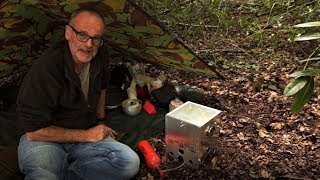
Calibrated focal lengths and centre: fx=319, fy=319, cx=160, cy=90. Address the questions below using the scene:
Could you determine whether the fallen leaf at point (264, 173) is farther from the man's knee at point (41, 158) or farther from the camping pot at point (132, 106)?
the man's knee at point (41, 158)

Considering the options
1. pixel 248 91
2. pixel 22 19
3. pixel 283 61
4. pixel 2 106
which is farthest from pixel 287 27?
pixel 2 106

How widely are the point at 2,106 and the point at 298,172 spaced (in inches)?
104

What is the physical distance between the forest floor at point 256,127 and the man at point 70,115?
0.39 m

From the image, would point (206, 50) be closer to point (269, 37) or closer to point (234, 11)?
point (269, 37)

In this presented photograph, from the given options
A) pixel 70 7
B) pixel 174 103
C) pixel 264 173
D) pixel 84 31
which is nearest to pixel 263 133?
pixel 264 173

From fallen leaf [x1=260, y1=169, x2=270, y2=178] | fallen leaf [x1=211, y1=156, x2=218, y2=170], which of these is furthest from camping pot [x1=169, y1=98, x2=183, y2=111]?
fallen leaf [x1=260, y1=169, x2=270, y2=178]

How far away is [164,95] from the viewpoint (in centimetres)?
306

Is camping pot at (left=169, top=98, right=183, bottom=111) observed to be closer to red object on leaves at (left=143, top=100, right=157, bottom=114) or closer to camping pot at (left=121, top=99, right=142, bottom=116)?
red object on leaves at (left=143, top=100, right=157, bottom=114)

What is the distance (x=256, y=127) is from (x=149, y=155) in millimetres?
1018

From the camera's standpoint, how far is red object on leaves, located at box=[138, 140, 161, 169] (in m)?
2.38

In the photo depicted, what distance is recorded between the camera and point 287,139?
2.61 m

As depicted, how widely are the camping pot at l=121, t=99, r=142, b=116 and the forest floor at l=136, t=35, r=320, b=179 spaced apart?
352mm

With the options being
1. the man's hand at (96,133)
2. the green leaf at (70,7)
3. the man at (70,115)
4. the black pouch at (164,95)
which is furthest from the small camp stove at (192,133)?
the green leaf at (70,7)

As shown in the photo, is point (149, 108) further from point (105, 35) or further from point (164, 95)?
point (105, 35)
